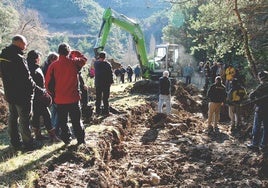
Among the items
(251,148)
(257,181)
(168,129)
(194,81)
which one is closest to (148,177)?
(257,181)

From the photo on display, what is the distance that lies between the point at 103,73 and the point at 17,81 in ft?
14.4

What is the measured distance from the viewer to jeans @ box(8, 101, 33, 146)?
652 centimetres

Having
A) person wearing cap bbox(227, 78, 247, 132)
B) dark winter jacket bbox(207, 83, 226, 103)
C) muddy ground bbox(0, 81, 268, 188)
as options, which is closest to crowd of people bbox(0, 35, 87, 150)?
muddy ground bbox(0, 81, 268, 188)

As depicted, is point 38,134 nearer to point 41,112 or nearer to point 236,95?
point 41,112

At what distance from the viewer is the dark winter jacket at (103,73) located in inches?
415

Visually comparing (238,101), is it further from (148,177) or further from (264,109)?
(148,177)

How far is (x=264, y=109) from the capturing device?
29.2 feet

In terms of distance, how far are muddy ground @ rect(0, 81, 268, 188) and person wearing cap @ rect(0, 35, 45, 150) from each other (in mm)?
980

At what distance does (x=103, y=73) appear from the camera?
1055cm

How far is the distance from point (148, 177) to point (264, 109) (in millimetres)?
3409

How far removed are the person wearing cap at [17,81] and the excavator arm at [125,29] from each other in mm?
11816

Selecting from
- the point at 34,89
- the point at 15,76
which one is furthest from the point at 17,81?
the point at 34,89

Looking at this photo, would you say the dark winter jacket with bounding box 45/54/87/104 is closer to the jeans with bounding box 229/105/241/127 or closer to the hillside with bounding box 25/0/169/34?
the jeans with bounding box 229/105/241/127

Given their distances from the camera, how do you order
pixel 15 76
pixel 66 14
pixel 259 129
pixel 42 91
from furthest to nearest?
pixel 66 14
pixel 259 129
pixel 42 91
pixel 15 76
